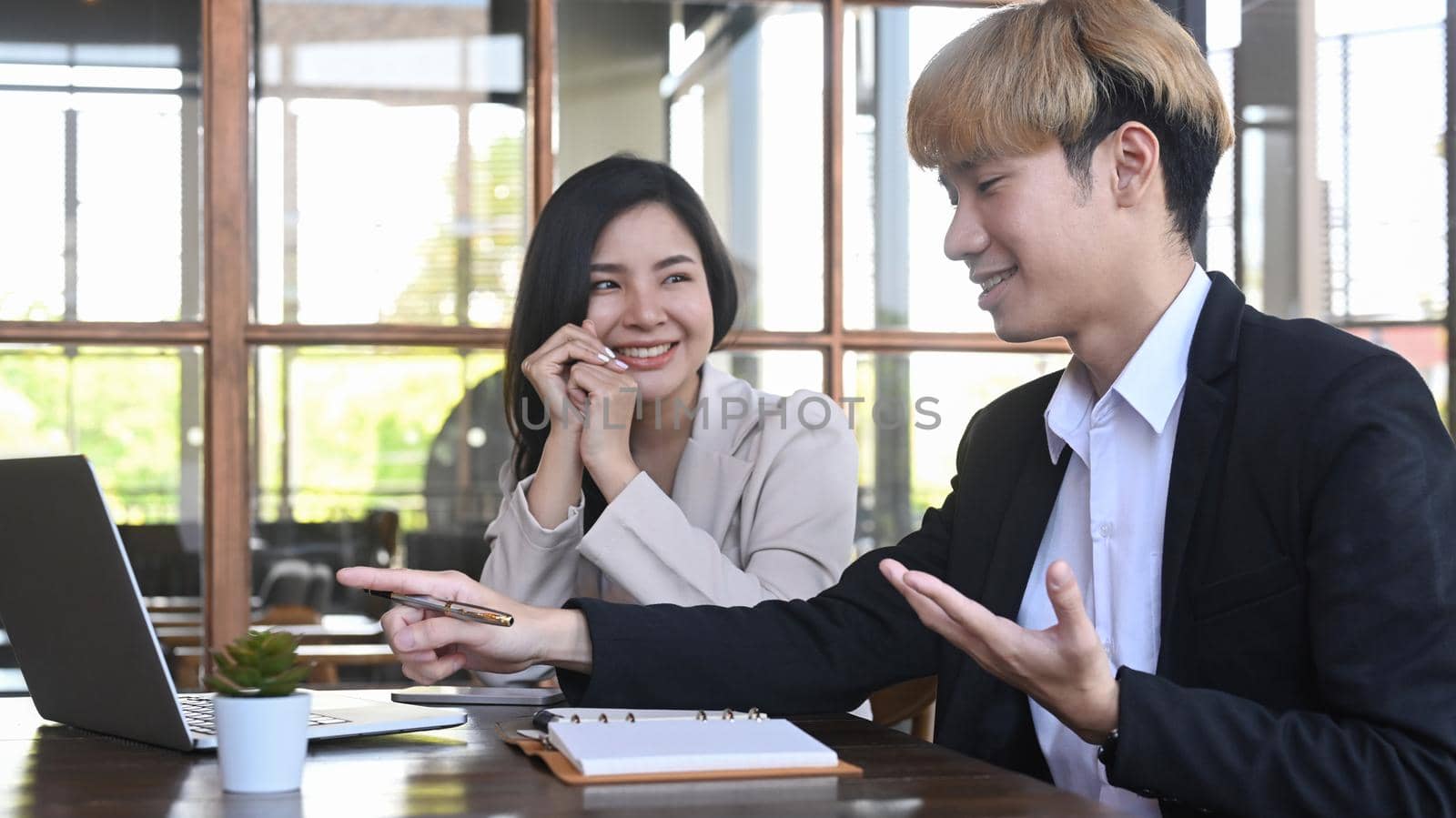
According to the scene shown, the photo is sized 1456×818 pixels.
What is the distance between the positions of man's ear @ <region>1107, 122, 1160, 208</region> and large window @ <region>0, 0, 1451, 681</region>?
47.9 inches

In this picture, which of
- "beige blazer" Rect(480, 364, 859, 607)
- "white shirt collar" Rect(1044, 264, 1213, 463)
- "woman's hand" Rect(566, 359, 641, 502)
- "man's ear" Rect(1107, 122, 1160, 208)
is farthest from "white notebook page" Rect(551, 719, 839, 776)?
"woman's hand" Rect(566, 359, 641, 502)

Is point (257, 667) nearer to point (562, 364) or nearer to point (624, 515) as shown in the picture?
point (624, 515)

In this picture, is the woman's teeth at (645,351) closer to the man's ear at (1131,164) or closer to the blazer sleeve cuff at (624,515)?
the blazer sleeve cuff at (624,515)

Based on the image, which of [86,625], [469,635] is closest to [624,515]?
[469,635]

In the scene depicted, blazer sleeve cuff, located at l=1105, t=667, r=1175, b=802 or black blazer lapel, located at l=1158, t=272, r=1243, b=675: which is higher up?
black blazer lapel, located at l=1158, t=272, r=1243, b=675

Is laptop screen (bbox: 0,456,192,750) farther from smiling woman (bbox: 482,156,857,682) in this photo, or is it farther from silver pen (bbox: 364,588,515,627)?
smiling woman (bbox: 482,156,857,682)

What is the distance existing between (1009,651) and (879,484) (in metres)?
1.77

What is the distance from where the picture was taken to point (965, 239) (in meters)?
1.59

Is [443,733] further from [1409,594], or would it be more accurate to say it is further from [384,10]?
[384,10]

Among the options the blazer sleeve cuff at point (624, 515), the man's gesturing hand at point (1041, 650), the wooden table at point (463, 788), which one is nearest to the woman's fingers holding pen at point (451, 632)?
the wooden table at point (463, 788)

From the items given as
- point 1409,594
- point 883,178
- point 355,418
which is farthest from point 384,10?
point 1409,594

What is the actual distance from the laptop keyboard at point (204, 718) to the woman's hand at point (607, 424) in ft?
2.55

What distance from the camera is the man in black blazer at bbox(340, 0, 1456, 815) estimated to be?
1197 millimetres

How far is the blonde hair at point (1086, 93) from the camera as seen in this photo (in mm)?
1524
